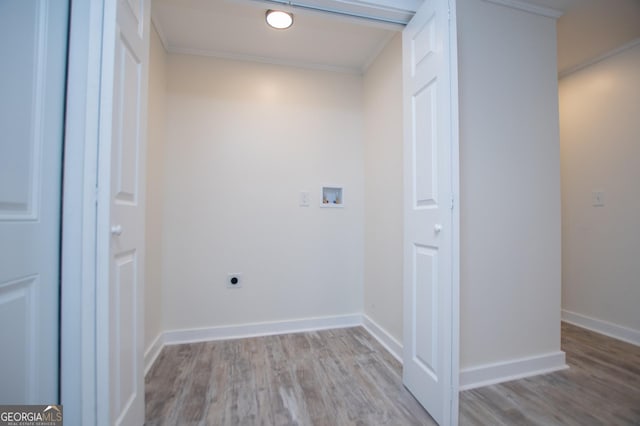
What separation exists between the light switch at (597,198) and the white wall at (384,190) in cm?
194

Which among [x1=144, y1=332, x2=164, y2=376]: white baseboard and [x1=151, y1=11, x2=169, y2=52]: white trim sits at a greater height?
[x1=151, y1=11, x2=169, y2=52]: white trim

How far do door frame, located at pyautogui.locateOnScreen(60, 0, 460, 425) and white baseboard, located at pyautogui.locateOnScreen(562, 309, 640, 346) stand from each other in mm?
3528

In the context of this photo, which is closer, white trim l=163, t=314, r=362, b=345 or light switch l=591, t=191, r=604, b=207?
white trim l=163, t=314, r=362, b=345

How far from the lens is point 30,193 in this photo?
90 cm

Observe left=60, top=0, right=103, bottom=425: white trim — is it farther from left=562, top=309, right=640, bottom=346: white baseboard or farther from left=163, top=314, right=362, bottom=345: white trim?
left=562, top=309, right=640, bottom=346: white baseboard

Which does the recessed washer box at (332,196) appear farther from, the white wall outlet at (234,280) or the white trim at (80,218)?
the white trim at (80,218)

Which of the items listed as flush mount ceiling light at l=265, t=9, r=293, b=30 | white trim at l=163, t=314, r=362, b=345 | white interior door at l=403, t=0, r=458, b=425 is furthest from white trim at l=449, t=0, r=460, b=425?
white trim at l=163, t=314, r=362, b=345

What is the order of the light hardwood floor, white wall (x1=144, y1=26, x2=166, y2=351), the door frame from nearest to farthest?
the door frame
the light hardwood floor
white wall (x1=144, y1=26, x2=166, y2=351)

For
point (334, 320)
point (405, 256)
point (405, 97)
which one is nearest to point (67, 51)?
point (405, 97)

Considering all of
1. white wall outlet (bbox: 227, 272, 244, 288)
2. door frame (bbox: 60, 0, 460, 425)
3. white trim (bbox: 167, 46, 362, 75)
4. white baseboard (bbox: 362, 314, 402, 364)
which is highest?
white trim (bbox: 167, 46, 362, 75)

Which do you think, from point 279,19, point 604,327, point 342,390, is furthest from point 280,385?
point 604,327

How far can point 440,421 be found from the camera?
1312 millimetres

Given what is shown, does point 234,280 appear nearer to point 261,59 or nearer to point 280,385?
point 280,385

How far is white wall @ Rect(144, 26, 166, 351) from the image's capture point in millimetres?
1881
